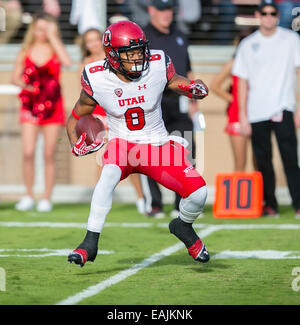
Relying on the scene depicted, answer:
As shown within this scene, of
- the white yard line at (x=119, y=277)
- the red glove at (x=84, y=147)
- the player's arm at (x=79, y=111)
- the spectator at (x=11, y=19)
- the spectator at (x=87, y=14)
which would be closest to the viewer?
the white yard line at (x=119, y=277)

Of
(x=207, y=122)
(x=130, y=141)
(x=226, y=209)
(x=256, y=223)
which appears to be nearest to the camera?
(x=130, y=141)

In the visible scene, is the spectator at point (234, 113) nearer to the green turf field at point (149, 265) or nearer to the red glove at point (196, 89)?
the green turf field at point (149, 265)

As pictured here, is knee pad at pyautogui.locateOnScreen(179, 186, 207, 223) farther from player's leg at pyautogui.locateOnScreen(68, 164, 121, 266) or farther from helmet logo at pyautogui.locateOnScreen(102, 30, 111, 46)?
helmet logo at pyautogui.locateOnScreen(102, 30, 111, 46)

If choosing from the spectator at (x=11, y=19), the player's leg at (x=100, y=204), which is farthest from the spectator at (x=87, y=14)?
the player's leg at (x=100, y=204)

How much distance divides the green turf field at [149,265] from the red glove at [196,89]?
122 centimetres

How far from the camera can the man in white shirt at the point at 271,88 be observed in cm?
898

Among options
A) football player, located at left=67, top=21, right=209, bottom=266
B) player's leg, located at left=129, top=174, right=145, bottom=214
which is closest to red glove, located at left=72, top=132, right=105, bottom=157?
football player, located at left=67, top=21, right=209, bottom=266

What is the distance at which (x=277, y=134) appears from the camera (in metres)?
9.02

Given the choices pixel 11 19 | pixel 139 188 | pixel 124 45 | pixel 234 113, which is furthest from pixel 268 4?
pixel 11 19

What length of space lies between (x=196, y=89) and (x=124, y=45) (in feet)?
1.92

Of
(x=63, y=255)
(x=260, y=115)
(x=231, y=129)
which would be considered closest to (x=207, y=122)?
(x=231, y=129)

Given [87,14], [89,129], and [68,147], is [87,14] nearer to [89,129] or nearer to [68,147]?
[68,147]

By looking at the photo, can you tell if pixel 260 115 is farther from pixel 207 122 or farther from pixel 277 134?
pixel 207 122
